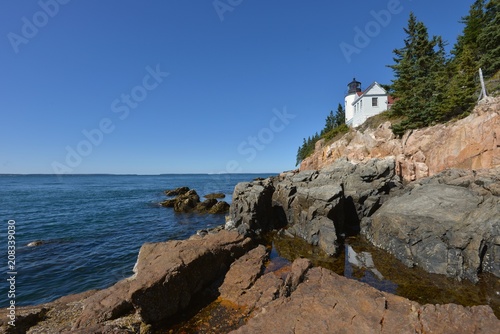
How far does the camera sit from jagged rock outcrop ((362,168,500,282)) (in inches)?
490

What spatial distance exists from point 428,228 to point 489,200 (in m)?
4.39

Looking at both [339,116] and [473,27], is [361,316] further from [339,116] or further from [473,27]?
[339,116]

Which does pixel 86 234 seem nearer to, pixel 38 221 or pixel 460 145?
pixel 38 221

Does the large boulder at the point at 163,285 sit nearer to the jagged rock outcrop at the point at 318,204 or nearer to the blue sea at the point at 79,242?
the blue sea at the point at 79,242

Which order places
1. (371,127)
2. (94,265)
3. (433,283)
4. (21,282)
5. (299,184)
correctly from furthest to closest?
(371,127) < (299,184) < (94,265) < (21,282) < (433,283)

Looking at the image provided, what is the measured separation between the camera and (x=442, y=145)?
26609 mm

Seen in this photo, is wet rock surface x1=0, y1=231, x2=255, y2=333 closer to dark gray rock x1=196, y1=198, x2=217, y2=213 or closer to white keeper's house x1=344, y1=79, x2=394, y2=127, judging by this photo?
dark gray rock x1=196, y1=198, x2=217, y2=213

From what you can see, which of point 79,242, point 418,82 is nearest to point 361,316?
point 79,242

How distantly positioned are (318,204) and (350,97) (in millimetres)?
51550

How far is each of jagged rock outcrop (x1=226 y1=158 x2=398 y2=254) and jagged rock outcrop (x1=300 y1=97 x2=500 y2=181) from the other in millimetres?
4694

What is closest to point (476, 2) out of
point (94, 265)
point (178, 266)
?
point (178, 266)

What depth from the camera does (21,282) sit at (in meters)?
14.0

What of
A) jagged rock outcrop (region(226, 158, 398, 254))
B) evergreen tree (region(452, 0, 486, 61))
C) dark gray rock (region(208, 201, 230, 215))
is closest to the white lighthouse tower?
evergreen tree (region(452, 0, 486, 61))

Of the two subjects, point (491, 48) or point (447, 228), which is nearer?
point (447, 228)
